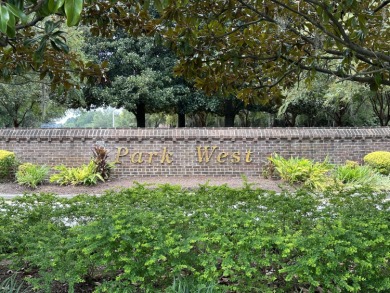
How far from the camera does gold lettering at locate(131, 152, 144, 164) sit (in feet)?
51.3

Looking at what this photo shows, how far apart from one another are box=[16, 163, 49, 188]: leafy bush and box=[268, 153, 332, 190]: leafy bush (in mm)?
7609

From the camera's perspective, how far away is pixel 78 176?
14281mm

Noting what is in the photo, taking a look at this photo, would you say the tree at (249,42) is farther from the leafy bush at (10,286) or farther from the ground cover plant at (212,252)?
the leafy bush at (10,286)

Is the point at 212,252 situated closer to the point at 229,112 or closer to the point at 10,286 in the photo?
the point at 10,286

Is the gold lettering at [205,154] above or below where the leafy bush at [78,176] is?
above

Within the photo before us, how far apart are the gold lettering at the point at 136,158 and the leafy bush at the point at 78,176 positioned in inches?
57.2

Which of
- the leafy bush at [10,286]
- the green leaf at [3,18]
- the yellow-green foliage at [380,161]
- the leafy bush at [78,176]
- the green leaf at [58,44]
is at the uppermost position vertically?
the green leaf at [58,44]

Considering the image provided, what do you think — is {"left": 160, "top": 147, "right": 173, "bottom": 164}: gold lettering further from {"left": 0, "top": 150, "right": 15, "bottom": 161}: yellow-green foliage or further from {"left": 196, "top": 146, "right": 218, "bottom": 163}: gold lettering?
{"left": 0, "top": 150, "right": 15, "bottom": 161}: yellow-green foliage

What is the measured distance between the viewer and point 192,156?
15734 mm

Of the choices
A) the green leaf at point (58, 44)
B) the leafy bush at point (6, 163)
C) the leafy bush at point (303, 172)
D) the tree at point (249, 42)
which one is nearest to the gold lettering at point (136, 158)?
the leafy bush at point (6, 163)

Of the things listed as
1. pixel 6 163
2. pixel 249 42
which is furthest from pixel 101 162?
pixel 249 42

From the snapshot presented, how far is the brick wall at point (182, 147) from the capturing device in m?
15.6

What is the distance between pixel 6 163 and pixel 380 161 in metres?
12.3

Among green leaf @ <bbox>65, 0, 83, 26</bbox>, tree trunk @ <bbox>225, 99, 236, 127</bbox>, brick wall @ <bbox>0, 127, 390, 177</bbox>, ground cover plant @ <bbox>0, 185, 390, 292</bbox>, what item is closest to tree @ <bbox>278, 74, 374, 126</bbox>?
tree trunk @ <bbox>225, 99, 236, 127</bbox>
